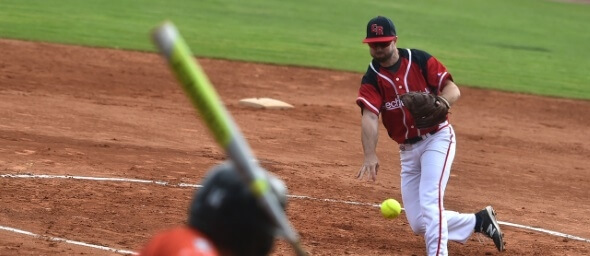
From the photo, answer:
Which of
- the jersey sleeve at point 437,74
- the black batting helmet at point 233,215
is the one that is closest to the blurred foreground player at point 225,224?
the black batting helmet at point 233,215

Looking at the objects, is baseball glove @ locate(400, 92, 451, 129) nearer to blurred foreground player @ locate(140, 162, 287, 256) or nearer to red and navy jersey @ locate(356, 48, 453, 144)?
red and navy jersey @ locate(356, 48, 453, 144)

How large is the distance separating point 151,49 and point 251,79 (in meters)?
2.37

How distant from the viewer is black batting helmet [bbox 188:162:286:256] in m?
2.93

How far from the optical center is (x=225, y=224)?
117 inches

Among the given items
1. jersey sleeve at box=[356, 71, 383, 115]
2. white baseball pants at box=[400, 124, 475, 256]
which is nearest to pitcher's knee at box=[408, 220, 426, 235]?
white baseball pants at box=[400, 124, 475, 256]

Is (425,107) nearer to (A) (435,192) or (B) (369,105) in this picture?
(B) (369,105)

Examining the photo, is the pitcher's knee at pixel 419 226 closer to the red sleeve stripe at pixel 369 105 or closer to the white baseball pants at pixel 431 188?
the white baseball pants at pixel 431 188

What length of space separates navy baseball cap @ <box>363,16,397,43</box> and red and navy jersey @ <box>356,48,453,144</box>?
0.27 m

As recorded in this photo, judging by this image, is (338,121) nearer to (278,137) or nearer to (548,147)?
(278,137)

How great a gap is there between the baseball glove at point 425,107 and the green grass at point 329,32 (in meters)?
10.9

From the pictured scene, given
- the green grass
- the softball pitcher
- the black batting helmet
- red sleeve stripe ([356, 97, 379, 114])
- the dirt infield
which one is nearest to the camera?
the black batting helmet

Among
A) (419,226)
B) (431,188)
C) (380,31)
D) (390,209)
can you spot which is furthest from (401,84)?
(390,209)

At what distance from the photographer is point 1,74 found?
1625 cm

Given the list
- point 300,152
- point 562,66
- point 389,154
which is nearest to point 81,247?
point 300,152
